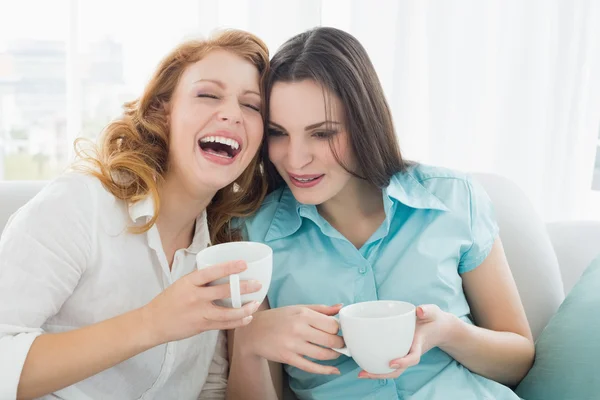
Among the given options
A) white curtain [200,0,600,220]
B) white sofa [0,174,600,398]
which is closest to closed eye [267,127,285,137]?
white sofa [0,174,600,398]

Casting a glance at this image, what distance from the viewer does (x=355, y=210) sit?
164 cm

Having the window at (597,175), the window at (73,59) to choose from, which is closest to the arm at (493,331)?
the window at (73,59)

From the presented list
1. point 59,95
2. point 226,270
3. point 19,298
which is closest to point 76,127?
point 59,95

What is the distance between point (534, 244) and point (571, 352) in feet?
1.23

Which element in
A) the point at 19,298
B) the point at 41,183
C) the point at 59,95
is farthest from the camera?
the point at 59,95

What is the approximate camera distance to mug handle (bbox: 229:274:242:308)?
1.06m

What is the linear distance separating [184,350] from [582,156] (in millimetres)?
2195

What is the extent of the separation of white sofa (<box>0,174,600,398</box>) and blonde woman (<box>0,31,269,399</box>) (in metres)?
0.33

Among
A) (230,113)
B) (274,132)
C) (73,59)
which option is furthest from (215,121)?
(73,59)

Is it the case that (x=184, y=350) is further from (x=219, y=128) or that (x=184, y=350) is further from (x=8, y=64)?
(x=8, y=64)

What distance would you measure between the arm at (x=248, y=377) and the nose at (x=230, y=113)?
431 millimetres

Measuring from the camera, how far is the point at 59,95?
9.12 feet

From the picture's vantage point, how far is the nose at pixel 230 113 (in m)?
1.42

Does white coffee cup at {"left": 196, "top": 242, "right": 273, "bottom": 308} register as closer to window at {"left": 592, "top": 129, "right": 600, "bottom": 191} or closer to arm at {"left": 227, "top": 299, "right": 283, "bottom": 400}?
arm at {"left": 227, "top": 299, "right": 283, "bottom": 400}
